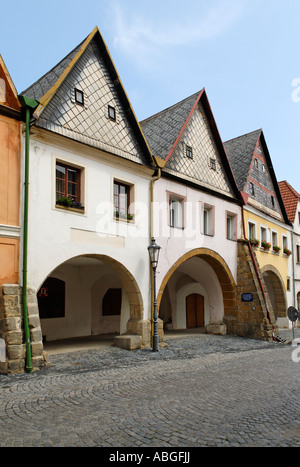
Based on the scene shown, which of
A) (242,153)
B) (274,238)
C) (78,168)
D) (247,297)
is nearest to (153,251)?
(78,168)

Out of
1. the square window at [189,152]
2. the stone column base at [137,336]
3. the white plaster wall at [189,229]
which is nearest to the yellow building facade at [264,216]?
the white plaster wall at [189,229]

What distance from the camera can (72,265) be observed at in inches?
647

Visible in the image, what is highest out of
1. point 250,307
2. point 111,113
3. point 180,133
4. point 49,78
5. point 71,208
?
point 49,78

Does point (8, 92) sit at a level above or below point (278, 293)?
above

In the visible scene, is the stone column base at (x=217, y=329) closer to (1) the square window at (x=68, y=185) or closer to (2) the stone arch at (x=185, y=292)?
(2) the stone arch at (x=185, y=292)

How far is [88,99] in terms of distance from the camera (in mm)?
12156

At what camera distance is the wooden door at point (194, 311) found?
71.6 ft

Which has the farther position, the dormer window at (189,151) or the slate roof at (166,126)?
the dormer window at (189,151)

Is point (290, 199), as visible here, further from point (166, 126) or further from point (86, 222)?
point (86, 222)

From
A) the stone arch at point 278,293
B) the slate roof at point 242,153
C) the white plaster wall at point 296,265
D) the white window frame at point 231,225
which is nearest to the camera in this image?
the white window frame at point 231,225

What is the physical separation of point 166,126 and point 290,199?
16414 millimetres

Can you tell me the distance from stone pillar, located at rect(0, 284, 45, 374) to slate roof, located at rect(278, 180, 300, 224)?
2259 centimetres

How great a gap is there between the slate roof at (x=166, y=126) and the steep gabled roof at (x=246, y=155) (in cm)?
566
